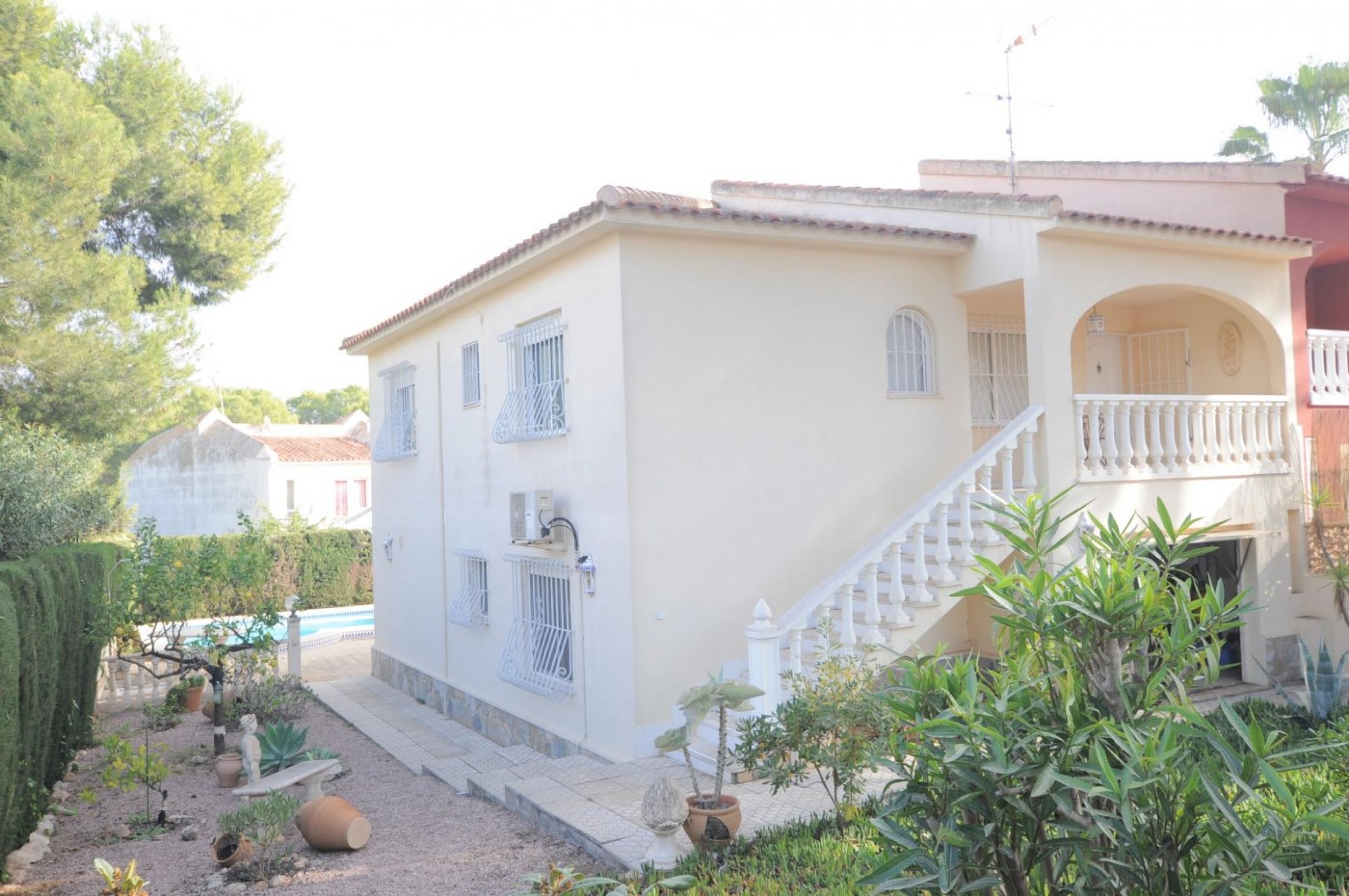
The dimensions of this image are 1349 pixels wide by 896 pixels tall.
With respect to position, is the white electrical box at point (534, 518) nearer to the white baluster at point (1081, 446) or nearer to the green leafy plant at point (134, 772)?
the green leafy plant at point (134, 772)

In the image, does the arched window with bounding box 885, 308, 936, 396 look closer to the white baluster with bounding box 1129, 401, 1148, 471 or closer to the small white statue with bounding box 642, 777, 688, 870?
the white baluster with bounding box 1129, 401, 1148, 471

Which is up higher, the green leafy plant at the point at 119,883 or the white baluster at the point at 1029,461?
the white baluster at the point at 1029,461

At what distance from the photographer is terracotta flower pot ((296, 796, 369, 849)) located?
330 inches

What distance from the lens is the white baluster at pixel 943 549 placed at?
10.1 metres

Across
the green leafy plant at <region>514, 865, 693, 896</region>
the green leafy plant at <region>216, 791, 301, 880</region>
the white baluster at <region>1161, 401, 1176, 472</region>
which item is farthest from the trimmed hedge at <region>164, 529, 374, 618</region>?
the green leafy plant at <region>514, 865, 693, 896</region>

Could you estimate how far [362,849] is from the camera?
853cm

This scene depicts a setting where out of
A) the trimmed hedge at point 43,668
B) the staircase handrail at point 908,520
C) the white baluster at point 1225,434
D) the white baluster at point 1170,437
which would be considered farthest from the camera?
the white baluster at point 1225,434

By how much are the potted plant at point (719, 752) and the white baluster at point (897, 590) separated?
288 centimetres

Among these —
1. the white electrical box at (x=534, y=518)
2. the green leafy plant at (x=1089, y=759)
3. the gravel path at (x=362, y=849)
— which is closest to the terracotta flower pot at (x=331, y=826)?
the gravel path at (x=362, y=849)

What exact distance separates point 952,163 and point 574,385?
8960 mm

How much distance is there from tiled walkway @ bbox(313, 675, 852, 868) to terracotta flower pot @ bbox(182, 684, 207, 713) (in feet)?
9.62

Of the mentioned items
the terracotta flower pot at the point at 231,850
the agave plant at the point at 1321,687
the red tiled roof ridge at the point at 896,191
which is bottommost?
the terracotta flower pot at the point at 231,850

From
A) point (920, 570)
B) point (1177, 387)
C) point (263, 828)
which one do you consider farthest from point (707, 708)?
point (1177, 387)

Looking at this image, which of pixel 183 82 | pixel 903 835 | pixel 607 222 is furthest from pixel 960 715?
pixel 183 82
